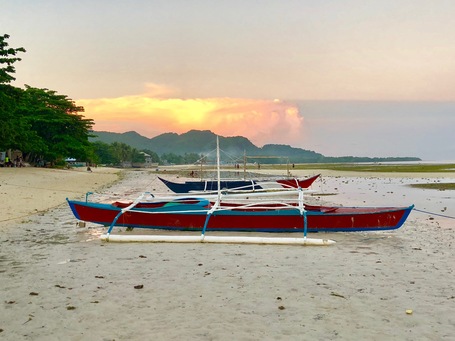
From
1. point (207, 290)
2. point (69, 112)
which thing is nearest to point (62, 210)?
point (207, 290)

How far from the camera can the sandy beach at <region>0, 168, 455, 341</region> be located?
5.12 m

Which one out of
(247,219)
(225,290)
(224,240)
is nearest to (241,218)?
(247,219)

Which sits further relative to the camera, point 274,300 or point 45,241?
point 45,241

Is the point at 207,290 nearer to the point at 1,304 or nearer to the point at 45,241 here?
the point at 1,304

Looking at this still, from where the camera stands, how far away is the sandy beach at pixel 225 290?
5.12 metres

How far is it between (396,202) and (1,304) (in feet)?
64.2

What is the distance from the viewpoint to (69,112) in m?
60.2

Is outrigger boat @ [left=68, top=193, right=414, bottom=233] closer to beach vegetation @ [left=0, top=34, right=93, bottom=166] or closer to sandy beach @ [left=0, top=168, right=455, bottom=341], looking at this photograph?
sandy beach @ [left=0, top=168, right=455, bottom=341]

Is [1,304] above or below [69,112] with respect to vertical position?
below

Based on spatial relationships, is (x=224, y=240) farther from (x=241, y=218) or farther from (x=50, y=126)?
(x=50, y=126)

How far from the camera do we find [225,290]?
6766 millimetres

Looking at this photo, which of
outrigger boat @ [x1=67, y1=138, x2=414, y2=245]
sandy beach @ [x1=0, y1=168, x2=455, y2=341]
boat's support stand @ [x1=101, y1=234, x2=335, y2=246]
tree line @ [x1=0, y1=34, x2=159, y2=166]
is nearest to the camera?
sandy beach @ [x1=0, y1=168, x2=455, y2=341]

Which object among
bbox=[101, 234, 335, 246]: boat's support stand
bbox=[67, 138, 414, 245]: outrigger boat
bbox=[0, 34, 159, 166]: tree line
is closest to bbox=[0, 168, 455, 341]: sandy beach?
bbox=[101, 234, 335, 246]: boat's support stand

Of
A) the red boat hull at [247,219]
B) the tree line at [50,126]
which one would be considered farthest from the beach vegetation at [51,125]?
the red boat hull at [247,219]
